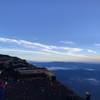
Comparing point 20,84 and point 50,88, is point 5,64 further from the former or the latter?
point 50,88

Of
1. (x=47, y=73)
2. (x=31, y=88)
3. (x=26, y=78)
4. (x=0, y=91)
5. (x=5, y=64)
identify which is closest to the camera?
(x=0, y=91)

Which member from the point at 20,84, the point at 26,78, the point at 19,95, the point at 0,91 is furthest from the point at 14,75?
the point at 0,91

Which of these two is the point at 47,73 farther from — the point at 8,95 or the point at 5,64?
the point at 8,95

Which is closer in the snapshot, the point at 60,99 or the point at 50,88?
the point at 60,99

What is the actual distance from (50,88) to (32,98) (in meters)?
3.36

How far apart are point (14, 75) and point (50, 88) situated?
4.58m

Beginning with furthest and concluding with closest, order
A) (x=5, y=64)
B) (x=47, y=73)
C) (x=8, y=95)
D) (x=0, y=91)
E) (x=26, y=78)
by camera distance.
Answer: (x=5, y=64)
(x=47, y=73)
(x=26, y=78)
(x=8, y=95)
(x=0, y=91)

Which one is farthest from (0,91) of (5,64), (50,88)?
(5,64)

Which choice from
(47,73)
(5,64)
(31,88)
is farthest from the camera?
(5,64)

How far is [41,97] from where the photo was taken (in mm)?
15188

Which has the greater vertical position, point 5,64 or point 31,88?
point 5,64

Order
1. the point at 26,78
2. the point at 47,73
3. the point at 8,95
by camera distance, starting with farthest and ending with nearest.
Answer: the point at 47,73
the point at 26,78
the point at 8,95

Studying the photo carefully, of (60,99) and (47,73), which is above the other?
(47,73)

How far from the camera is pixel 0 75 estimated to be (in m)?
20.9
